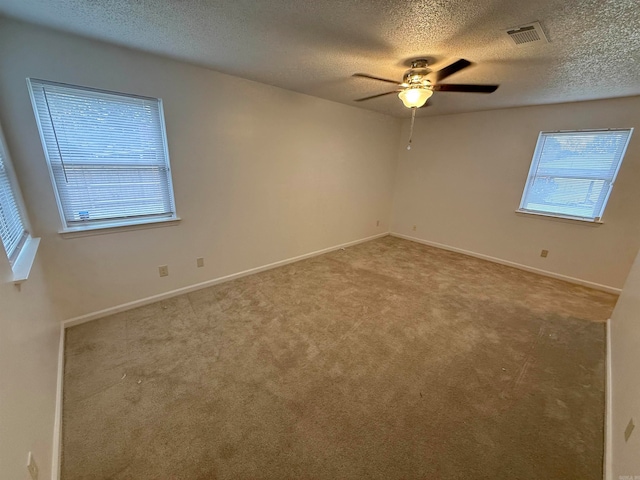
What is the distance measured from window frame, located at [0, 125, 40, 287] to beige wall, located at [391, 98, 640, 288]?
5.12 meters

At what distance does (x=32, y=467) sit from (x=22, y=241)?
1471mm

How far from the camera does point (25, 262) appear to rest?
148cm

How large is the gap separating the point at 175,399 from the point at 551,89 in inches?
176

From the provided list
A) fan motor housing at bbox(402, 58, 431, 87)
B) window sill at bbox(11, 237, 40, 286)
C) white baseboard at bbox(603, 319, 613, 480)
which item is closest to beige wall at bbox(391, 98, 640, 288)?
white baseboard at bbox(603, 319, 613, 480)

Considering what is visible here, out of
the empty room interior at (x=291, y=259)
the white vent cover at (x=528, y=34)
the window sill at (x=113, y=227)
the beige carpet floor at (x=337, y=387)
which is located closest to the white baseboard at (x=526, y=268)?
the empty room interior at (x=291, y=259)

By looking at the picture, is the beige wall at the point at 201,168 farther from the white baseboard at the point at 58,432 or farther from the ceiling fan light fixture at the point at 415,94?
the ceiling fan light fixture at the point at 415,94

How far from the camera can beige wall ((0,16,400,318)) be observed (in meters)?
1.88

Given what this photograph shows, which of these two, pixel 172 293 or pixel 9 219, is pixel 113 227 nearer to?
pixel 9 219

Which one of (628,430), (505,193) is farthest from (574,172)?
(628,430)

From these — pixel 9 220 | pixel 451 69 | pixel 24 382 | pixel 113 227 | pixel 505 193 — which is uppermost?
pixel 451 69

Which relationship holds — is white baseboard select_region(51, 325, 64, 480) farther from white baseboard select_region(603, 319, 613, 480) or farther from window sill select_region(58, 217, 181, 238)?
white baseboard select_region(603, 319, 613, 480)

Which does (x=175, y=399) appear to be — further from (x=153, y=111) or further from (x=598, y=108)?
(x=598, y=108)

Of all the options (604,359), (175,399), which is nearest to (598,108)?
(604,359)

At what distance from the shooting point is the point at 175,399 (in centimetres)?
164
